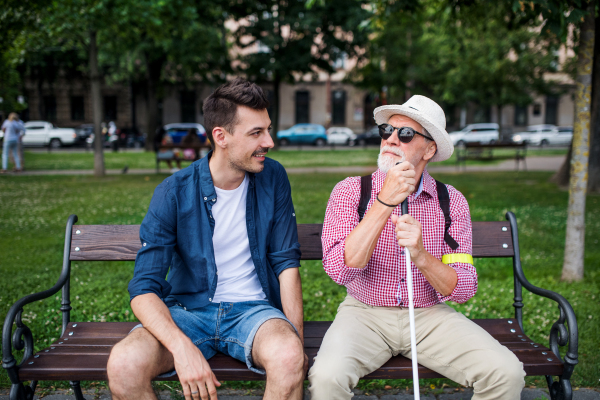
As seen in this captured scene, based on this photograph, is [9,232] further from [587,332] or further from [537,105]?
[537,105]

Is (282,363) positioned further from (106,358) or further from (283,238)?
(106,358)

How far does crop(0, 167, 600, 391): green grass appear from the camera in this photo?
414 centimetres

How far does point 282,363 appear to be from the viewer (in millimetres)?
2230

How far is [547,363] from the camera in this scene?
2.51 m

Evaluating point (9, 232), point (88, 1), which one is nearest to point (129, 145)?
point (88, 1)

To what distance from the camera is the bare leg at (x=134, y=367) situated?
2152 millimetres

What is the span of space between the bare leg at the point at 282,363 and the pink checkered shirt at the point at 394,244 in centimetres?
43

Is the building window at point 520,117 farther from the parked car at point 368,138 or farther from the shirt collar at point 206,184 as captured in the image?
the shirt collar at point 206,184

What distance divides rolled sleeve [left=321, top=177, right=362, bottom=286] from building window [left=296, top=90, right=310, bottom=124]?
42800 millimetres

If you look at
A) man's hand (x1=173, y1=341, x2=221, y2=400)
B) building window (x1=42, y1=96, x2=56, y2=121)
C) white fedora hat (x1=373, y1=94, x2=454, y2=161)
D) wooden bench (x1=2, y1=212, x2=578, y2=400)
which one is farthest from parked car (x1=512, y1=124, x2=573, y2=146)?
man's hand (x1=173, y1=341, x2=221, y2=400)

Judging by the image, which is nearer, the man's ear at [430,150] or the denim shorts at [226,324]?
the denim shorts at [226,324]

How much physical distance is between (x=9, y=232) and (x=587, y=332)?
21.7 feet

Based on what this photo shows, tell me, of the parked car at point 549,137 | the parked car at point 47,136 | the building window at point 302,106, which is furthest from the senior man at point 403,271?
the building window at point 302,106

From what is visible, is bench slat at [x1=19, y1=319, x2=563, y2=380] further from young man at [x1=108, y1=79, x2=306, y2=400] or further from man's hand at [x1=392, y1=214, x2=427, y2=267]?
man's hand at [x1=392, y1=214, x2=427, y2=267]
